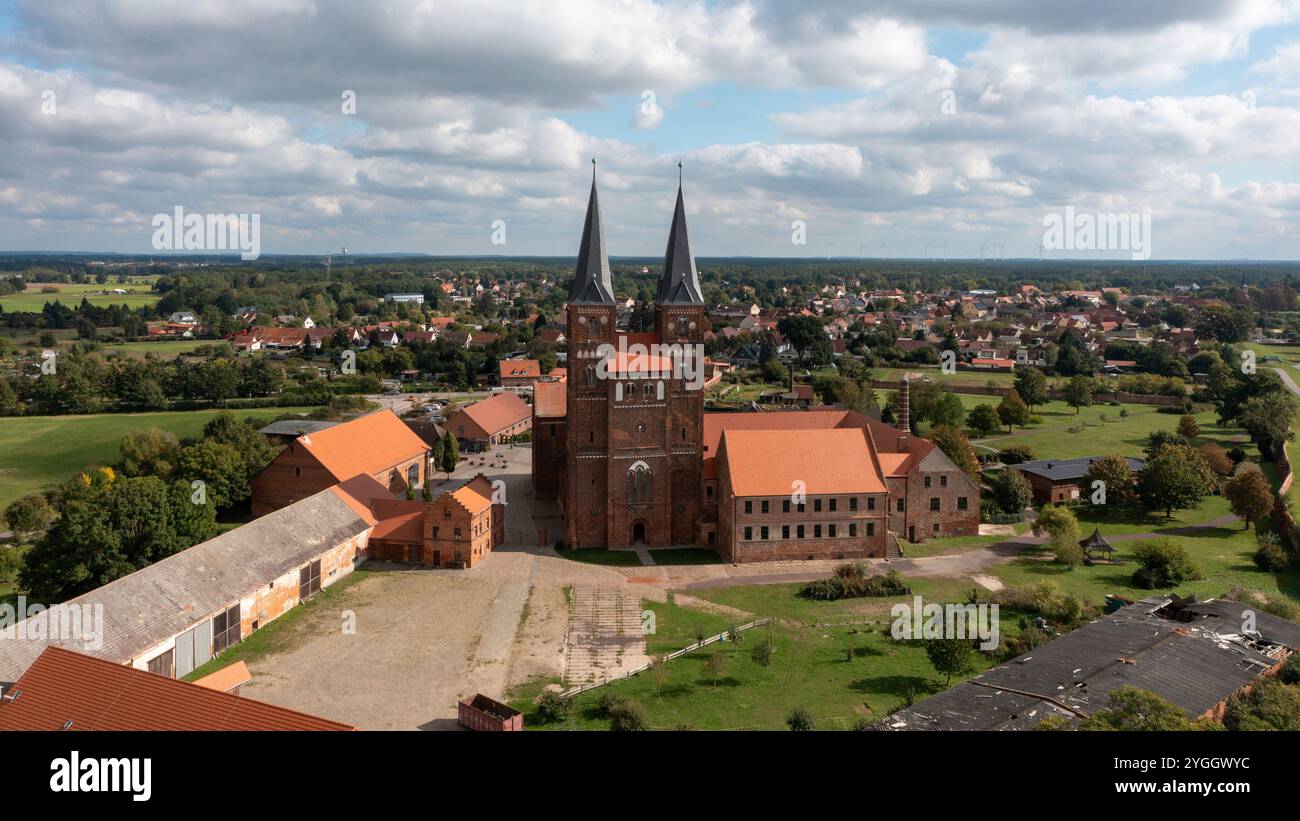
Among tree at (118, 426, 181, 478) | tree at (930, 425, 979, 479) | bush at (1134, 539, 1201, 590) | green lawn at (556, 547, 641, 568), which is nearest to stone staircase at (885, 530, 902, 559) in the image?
tree at (930, 425, 979, 479)

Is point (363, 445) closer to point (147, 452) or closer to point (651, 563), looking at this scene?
point (147, 452)

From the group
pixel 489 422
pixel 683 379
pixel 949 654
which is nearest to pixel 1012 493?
pixel 683 379

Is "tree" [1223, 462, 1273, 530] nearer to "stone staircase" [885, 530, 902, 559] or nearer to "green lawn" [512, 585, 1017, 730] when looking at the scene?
"stone staircase" [885, 530, 902, 559]

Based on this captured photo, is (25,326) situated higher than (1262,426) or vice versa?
(25,326)

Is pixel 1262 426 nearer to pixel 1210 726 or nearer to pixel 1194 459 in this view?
pixel 1194 459

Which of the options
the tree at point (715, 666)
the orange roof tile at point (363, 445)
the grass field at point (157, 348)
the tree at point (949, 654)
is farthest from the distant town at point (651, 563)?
the grass field at point (157, 348)
